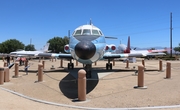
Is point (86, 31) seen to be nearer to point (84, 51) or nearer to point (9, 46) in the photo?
point (84, 51)

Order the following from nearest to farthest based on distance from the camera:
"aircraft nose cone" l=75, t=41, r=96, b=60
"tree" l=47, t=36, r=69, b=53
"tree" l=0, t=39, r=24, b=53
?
"aircraft nose cone" l=75, t=41, r=96, b=60 → "tree" l=47, t=36, r=69, b=53 → "tree" l=0, t=39, r=24, b=53

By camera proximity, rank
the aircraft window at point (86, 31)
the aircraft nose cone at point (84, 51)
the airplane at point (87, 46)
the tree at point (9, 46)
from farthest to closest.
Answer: the tree at point (9, 46) < the aircraft window at point (86, 31) < the airplane at point (87, 46) < the aircraft nose cone at point (84, 51)

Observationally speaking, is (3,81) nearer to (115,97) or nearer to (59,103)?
(59,103)

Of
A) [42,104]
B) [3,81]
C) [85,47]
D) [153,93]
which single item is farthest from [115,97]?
[3,81]

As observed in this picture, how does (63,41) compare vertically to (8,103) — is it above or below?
above

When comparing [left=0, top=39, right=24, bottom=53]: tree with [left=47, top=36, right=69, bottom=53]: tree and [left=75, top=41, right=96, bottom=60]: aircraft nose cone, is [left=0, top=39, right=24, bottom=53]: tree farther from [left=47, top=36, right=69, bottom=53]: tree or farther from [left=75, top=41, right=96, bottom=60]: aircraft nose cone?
[left=75, top=41, right=96, bottom=60]: aircraft nose cone

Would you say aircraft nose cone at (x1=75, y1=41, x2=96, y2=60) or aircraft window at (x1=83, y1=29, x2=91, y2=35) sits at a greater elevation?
aircraft window at (x1=83, y1=29, x2=91, y2=35)

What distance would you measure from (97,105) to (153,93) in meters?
2.90

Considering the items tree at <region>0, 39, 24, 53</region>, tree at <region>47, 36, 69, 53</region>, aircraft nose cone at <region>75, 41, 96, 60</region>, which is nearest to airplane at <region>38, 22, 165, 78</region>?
aircraft nose cone at <region>75, 41, 96, 60</region>

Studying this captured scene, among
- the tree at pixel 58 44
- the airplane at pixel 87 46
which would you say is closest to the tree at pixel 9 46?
the tree at pixel 58 44

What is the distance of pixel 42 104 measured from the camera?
20.0 feet

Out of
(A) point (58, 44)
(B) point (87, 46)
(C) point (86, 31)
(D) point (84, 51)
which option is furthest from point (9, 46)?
(D) point (84, 51)

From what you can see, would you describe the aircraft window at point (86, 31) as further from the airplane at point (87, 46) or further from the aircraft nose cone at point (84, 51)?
the aircraft nose cone at point (84, 51)

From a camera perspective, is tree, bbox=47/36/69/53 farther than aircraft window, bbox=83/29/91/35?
Yes
